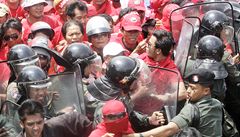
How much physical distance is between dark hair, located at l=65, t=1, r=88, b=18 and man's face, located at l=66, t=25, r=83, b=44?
904 millimetres

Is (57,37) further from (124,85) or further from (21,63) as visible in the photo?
(124,85)

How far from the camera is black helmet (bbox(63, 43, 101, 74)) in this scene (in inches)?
323

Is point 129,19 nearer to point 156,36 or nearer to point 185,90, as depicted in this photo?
point 156,36

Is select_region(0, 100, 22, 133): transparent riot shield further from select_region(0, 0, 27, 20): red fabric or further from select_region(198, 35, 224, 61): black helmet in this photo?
select_region(0, 0, 27, 20): red fabric

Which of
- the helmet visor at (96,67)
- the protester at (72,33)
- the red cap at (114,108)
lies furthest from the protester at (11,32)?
the red cap at (114,108)

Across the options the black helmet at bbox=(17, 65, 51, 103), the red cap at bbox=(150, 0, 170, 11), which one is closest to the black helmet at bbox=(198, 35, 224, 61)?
the black helmet at bbox=(17, 65, 51, 103)

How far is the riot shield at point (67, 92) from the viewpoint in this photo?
7.54 metres

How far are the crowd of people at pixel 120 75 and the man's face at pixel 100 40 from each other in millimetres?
13

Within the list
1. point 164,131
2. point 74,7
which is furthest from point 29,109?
point 74,7

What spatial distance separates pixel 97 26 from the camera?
9.76 metres

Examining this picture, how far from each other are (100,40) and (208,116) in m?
2.60

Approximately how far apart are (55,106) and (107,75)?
615 millimetres

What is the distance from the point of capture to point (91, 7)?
11.4m

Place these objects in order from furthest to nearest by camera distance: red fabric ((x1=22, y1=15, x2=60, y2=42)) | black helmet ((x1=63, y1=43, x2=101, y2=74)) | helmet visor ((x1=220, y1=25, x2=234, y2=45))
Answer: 1. red fabric ((x1=22, y1=15, x2=60, y2=42))
2. helmet visor ((x1=220, y1=25, x2=234, y2=45))
3. black helmet ((x1=63, y1=43, x2=101, y2=74))
